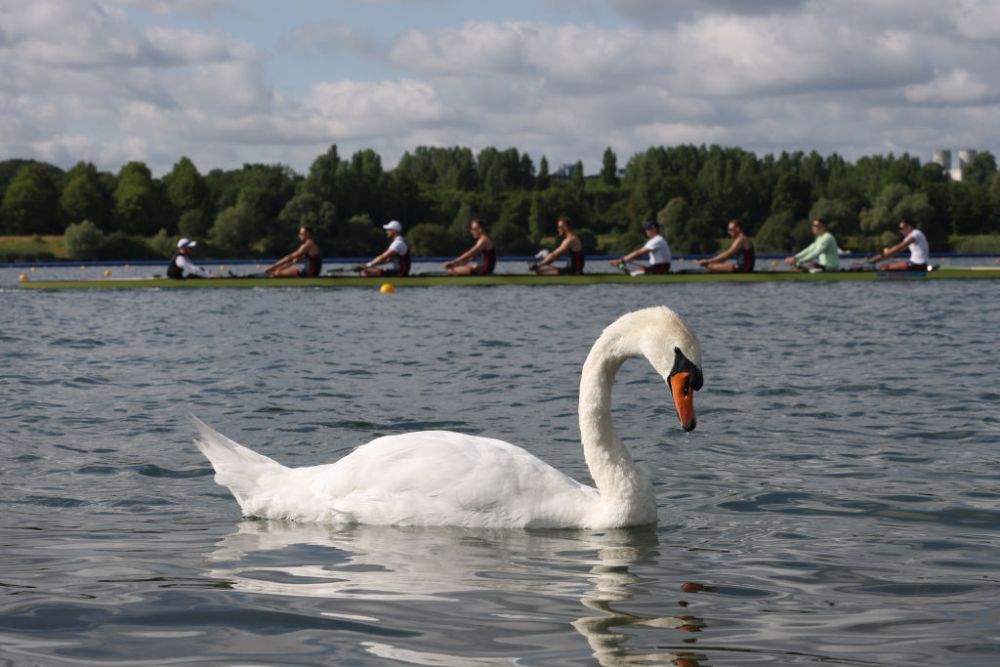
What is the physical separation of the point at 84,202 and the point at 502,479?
127640mm

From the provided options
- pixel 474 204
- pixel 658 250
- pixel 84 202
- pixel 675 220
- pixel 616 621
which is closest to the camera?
pixel 616 621

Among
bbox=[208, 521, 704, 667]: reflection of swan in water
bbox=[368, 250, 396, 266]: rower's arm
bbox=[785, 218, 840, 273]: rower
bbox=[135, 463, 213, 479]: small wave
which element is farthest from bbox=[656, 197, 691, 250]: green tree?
bbox=[208, 521, 704, 667]: reflection of swan in water

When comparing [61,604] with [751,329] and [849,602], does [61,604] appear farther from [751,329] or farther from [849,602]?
[751,329]

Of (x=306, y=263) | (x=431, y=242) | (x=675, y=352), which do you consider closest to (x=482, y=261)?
(x=306, y=263)

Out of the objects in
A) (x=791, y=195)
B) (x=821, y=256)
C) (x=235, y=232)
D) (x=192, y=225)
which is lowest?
(x=821, y=256)

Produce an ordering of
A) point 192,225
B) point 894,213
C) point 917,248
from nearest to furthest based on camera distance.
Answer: point 917,248 < point 894,213 < point 192,225

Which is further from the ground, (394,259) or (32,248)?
(32,248)

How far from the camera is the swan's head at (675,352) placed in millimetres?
6734

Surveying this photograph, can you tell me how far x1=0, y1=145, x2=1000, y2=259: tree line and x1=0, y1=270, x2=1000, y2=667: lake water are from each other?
83.1 meters

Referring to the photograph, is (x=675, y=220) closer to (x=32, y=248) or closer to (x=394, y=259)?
(x=32, y=248)

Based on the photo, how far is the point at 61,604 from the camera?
17.5ft

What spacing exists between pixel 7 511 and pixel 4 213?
125m

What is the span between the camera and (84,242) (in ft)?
309

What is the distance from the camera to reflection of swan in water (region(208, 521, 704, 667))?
4895 millimetres
